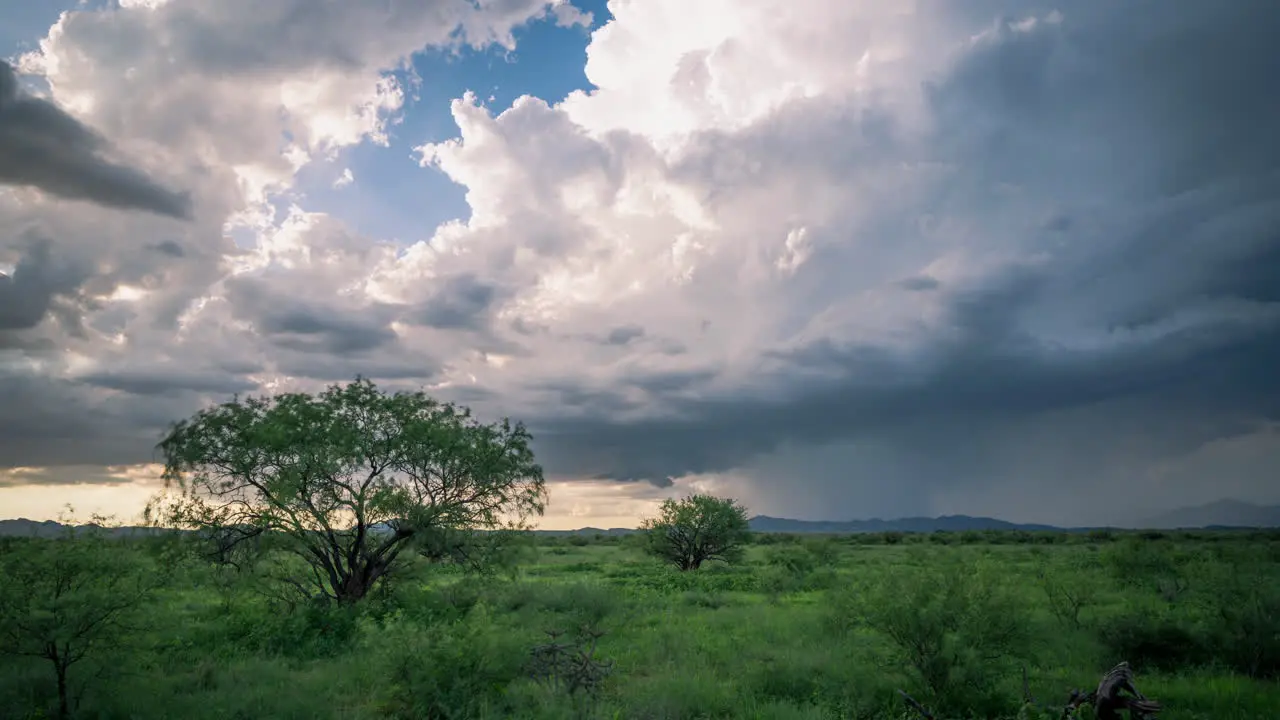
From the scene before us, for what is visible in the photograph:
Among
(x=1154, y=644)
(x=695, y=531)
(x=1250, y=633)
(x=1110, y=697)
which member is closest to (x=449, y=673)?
(x=1110, y=697)

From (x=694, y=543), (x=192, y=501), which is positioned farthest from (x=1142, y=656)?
(x=694, y=543)

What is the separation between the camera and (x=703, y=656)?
19.4 m

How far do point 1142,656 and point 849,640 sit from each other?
7489 millimetres

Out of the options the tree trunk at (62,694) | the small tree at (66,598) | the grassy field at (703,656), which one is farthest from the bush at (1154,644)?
the tree trunk at (62,694)

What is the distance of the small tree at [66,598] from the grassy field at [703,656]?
0.39 meters

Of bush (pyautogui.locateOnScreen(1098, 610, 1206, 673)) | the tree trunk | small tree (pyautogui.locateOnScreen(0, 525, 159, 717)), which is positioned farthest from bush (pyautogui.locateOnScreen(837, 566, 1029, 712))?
the tree trunk

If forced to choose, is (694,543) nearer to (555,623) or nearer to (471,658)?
(555,623)

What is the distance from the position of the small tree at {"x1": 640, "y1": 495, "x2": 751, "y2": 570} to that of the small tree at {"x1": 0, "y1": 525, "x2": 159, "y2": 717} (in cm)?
4002

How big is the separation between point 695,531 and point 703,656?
109ft

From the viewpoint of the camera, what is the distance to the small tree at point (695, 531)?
5216 centimetres

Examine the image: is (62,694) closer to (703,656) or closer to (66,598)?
(66,598)

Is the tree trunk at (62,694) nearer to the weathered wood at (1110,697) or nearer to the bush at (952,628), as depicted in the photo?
the bush at (952,628)

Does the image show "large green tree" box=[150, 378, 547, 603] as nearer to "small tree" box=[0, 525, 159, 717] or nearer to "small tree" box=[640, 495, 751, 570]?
"small tree" box=[0, 525, 159, 717]

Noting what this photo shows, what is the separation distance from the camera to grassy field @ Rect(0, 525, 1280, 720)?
14352 mm
